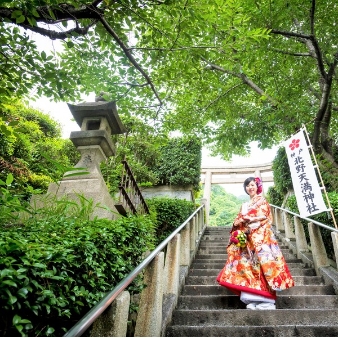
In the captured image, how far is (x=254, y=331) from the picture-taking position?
2584 millimetres

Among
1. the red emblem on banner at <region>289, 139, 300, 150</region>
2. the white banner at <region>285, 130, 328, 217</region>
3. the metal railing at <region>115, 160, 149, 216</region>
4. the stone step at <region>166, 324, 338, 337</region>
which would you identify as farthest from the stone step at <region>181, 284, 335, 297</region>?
the red emblem on banner at <region>289, 139, 300, 150</region>

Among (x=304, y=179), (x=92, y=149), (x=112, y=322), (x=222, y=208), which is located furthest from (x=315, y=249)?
(x=222, y=208)

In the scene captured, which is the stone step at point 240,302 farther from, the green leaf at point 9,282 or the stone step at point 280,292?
the green leaf at point 9,282

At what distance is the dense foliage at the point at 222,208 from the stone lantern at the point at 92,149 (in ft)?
74.0

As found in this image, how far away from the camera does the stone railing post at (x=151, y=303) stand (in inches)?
79.7

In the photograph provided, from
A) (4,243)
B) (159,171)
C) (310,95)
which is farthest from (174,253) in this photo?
(159,171)

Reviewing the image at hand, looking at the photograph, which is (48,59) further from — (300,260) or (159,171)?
(159,171)

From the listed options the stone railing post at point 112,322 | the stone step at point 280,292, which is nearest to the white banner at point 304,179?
the stone step at point 280,292

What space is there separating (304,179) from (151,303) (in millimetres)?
4332

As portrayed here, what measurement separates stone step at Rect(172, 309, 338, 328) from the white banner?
2.06 meters

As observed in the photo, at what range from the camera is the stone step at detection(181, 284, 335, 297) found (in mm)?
3664

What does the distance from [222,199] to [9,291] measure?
30776mm

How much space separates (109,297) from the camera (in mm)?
1272

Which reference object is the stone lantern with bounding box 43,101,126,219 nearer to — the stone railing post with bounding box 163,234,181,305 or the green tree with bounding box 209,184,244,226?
the stone railing post with bounding box 163,234,181,305
